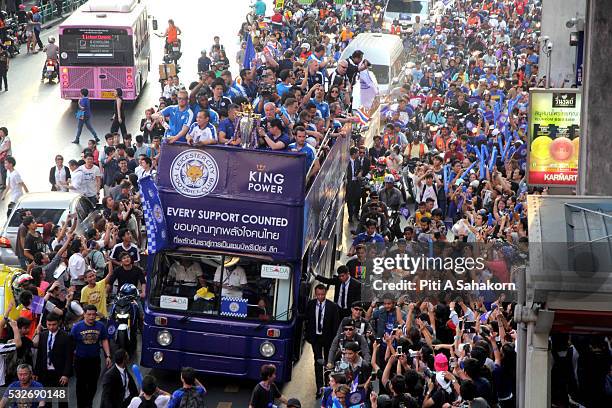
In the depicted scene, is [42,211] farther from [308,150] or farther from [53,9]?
[53,9]

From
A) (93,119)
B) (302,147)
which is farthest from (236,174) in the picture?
(93,119)

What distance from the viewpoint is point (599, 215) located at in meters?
10.7

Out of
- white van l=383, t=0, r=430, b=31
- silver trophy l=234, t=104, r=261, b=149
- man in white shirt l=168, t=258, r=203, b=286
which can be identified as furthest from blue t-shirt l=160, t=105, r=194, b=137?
white van l=383, t=0, r=430, b=31

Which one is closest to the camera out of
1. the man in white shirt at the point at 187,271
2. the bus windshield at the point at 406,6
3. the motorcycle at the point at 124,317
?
the man in white shirt at the point at 187,271

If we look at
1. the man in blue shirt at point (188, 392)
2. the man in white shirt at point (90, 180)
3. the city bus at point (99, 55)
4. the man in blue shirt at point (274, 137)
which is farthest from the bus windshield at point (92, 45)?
the man in blue shirt at point (188, 392)

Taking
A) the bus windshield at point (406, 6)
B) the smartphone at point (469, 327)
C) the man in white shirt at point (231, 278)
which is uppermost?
the bus windshield at point (406, 6)

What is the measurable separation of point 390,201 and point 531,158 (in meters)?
3.13

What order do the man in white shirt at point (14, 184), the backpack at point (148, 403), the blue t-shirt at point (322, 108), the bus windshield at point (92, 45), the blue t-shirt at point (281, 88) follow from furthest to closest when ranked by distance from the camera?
the bus windshield at point (92, 45), the man in white shirt at point (14, 184), the blue t-shirt at point (281, 88), the blue t-shirt at point (322, 108), the backpack at point (148, 403)

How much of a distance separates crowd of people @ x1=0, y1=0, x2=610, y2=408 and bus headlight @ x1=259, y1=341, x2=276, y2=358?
0.70 m

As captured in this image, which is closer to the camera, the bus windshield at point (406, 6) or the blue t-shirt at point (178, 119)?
the blue t-shirt at point (178, 119)

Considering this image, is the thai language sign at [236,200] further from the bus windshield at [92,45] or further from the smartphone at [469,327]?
the bus windshield at [92,45]

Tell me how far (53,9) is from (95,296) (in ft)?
129

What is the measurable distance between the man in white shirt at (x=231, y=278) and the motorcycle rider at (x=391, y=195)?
8044 millimetres

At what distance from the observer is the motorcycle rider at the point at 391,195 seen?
25.2 m
